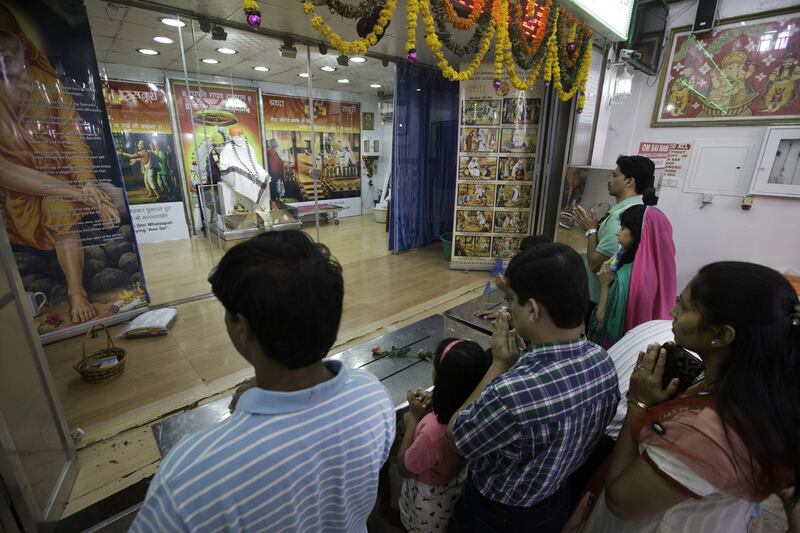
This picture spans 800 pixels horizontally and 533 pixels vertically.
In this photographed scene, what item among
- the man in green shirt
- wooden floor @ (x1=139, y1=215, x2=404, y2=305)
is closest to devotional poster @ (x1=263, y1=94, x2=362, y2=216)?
wooden floor @ (x1=139, y1=215, x2=404, y2=305)

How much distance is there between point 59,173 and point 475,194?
13.1ft

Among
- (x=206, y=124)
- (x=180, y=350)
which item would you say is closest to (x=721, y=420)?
(x=180, y=350)

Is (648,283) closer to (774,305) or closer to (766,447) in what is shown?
→ (774,305)

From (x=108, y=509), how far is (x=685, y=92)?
5526mm

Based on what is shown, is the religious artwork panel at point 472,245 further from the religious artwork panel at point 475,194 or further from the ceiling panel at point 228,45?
the ceiling panel at point 228,45

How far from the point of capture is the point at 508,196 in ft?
14.9

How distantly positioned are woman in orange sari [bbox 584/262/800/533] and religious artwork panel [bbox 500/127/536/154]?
150 inches

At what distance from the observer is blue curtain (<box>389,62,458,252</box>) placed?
4957 mm

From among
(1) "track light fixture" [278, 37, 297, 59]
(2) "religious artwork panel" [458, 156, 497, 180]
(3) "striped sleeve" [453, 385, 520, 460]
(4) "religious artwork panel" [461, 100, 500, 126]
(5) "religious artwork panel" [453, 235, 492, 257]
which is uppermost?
(1) "track light fixture" [278, 37, 297, 59]

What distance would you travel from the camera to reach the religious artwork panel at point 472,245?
15.6ft

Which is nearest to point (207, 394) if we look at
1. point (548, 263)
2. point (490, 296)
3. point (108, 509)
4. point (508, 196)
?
point (108, 509)

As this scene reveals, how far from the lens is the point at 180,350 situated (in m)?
2.82

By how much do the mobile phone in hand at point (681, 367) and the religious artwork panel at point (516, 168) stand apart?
12.5 ft

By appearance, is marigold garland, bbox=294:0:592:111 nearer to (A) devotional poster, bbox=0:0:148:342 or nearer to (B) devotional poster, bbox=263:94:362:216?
(A) devotional poster, bbox=0:0:148:342
